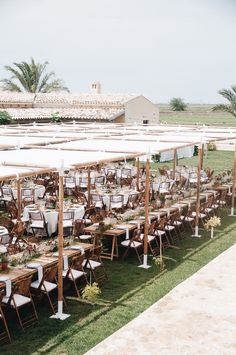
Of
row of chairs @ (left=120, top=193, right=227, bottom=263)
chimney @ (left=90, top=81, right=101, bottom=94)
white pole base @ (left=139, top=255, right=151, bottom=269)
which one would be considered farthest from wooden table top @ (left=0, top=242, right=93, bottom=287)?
chimney @ (left=90, top=81, right=101, bottom=94)

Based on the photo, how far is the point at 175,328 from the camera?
9.10 m

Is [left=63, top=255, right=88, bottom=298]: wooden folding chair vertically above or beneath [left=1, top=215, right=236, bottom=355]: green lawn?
above

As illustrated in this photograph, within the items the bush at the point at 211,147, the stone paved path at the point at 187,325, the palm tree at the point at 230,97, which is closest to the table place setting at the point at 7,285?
the stone paved path at the point at 187,325

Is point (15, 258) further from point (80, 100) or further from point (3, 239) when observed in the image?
point (80, 100)

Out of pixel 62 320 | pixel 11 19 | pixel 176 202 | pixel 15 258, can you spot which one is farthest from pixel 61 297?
pixel 11 19

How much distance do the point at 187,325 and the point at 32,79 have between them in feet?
146

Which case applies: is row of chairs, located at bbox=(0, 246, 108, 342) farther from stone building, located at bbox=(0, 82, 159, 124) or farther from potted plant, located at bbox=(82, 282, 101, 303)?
stone building, located at bbox=(0, 82, 159, 124)

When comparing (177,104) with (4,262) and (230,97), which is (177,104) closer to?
(230,97)

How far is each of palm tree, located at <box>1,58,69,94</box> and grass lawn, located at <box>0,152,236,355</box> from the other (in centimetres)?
3813

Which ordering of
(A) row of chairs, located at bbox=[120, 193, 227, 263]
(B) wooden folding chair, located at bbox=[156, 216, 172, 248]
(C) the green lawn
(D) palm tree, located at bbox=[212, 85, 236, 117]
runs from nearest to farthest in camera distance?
(C) the green lawn → (A) row of chairs, located at bbox=[120, 193, 227, 263] → (B) wooden folding chair, located at bbox=[156, 216, 172, 248] → (D) palm tree, located at bbox=[212, 85, 236, 117]

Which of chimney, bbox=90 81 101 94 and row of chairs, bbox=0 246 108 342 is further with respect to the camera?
chimney, bbox=90 81 101 94

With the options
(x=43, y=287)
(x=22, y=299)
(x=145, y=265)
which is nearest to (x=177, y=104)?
(x=145, y=265)

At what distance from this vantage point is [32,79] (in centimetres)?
5144

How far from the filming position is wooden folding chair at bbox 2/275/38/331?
29.4 ft
